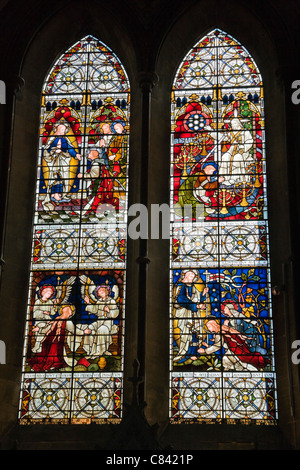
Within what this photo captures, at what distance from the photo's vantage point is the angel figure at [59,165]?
12922 mm

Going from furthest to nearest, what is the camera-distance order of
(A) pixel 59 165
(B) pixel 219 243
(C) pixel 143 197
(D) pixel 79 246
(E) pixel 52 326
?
(A) pixel 59 165 < (D) pixel 79 246 < (B) pixel 219 243 < (C) pixel 143 197 < (E) pixel 52 326

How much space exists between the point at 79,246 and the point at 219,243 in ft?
5.94

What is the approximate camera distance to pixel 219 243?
12398 millimetres

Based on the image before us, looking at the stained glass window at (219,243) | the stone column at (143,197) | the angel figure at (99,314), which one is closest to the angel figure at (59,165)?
the stone column at (143,197)

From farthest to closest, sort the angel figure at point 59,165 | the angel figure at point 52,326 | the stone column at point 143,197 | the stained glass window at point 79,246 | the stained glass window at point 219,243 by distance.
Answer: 1. the angel figure at point 59,165
2. the angel figure at point 52,326
3. the stained glass window at point 79,246
4. the stained glass window at point 219,243
5. the stone column at point 143,197

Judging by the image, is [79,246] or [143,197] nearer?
→ [143,197]

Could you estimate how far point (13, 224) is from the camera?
12.6 m

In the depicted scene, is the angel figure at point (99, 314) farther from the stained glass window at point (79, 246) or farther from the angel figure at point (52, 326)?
the angel figure at point (52, 326)

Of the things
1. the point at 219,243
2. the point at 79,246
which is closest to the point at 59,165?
the point at 79,246

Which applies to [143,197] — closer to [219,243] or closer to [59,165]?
[219,243]

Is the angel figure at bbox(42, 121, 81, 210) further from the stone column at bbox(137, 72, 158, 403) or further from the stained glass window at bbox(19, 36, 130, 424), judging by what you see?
the stone column at bbox(137, 72, 158, 403)

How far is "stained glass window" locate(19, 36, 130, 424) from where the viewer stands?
11742 millimetres

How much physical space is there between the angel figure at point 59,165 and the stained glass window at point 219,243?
4.53 ft
